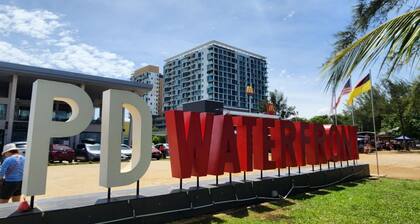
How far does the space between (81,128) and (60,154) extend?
20.2 meters

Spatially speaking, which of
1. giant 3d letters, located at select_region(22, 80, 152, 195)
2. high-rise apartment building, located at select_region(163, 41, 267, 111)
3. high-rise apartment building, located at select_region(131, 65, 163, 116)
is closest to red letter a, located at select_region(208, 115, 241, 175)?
giant 3d letters, located at select_region(22, 80, 152, 195)

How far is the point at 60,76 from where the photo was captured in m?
33.3

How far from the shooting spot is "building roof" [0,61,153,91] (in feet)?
102

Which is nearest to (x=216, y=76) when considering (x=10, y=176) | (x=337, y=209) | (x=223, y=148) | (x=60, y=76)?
(x=60, y=76)

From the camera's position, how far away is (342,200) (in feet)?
29.5

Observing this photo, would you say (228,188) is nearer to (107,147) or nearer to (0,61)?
(107,147)

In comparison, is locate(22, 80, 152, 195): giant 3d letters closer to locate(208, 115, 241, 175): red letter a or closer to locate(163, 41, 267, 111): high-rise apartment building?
locate(208, 115, 241, 175): red letter a

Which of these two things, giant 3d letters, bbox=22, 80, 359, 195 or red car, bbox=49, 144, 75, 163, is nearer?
giant 3d letters, bbox=22, 80, 359, 195

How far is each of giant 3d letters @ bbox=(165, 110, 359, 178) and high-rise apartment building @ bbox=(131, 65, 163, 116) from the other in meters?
119

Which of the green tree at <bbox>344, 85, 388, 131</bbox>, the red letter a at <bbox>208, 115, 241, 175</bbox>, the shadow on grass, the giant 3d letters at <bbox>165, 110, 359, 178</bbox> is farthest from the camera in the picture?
the green tree at <bbox>344, 85, 388, 131</bbox>

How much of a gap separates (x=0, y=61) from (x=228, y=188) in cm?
3096

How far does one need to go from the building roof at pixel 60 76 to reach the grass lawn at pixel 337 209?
1189 inches

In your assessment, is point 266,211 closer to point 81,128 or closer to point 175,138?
point 175,138

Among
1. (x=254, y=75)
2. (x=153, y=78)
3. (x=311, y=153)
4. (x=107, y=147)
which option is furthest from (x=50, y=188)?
(x=153, y=78)
